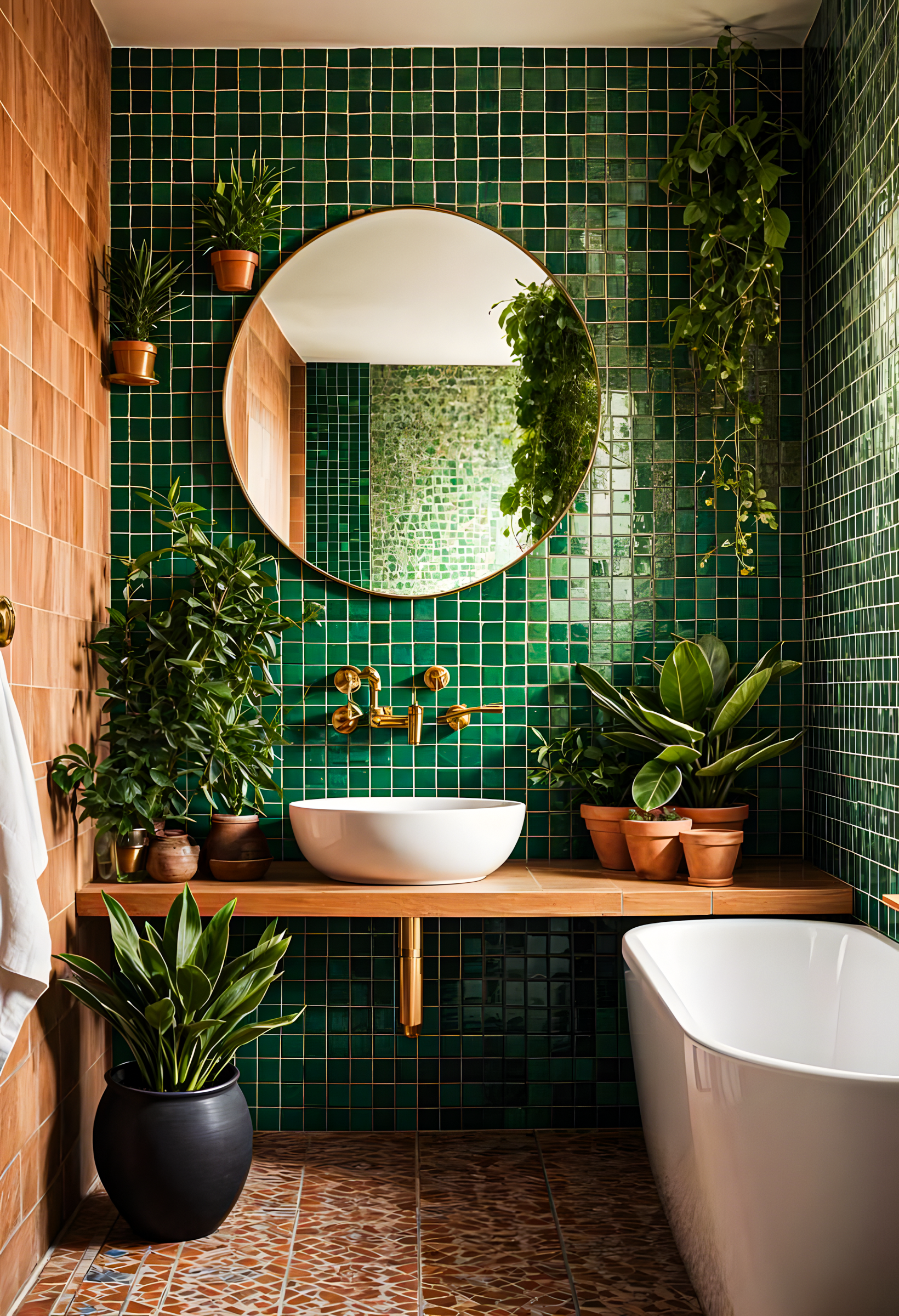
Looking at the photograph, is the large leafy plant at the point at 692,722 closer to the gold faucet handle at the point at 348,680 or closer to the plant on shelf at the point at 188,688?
the gold faucet handle at the point at 348,680

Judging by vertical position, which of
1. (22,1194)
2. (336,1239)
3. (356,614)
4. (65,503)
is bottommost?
(336,1239)

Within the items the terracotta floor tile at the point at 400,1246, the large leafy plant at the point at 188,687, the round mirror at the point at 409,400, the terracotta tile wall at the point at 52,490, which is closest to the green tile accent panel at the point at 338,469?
the round mirror at the point at 409,400

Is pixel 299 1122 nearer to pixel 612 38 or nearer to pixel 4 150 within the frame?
pixel 4 150

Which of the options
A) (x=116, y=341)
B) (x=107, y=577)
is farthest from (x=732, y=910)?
(x=116, y=341)

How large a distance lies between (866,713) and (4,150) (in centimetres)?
210

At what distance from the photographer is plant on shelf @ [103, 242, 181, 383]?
276cm

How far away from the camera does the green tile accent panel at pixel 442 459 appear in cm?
286

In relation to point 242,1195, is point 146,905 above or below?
above

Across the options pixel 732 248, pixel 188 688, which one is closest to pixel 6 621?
pixel 188 688

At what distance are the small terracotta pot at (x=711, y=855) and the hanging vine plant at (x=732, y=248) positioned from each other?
76 centimetres

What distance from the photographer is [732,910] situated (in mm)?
2439

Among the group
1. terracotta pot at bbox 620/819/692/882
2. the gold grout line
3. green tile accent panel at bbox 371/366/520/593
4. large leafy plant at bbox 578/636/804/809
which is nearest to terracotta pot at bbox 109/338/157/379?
green tile accent panel at bbox 371/366/520/593

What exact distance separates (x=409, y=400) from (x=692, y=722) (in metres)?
1.11

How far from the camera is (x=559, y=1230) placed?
2324 mm
